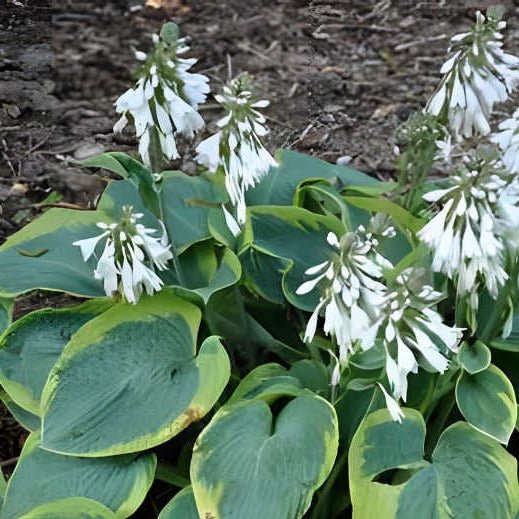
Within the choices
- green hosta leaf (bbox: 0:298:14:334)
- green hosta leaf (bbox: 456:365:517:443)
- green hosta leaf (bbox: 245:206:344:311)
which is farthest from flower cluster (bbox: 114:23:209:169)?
green hosta leaf (bbox: 456:365:517:443)

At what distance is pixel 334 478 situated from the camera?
1.99 meters

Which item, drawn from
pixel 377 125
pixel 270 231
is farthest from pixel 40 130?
pixel 270 231

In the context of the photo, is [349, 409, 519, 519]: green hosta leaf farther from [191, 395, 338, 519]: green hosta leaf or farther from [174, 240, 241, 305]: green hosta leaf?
[174, 240, 241, 305]: green hosta leaf

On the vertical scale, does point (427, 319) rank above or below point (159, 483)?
above

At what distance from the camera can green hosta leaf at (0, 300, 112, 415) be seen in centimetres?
213

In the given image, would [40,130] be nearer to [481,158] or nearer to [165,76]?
[165,76]

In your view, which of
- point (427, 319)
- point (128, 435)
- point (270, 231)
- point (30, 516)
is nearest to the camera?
point (427, 319)

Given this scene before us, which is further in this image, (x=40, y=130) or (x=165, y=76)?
(x=40, y=130)

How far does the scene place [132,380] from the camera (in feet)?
6.56

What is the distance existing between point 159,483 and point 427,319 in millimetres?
1026

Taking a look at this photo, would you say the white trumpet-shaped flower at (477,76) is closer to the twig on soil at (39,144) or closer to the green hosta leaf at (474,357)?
the green hosta leaf at (474,357)

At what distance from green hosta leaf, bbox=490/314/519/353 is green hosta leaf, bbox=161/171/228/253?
2.64 ft

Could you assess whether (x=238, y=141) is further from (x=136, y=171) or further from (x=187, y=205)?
(x=187, y=205)

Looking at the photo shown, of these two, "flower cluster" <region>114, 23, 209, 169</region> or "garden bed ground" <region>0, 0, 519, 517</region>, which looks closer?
"flower cluster" <region>114, 23, 209, 169</region>
